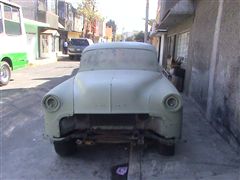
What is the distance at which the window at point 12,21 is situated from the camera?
11945 millimetres

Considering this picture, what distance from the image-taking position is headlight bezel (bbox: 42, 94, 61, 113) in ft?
15.0

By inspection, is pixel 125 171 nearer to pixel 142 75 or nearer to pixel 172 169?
pixel 172 169

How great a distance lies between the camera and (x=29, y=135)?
20.3 ft

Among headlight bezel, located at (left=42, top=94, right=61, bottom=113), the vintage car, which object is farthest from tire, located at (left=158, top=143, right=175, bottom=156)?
headlight bezel, located at (left=42, top=94, right=61, bottom=113)

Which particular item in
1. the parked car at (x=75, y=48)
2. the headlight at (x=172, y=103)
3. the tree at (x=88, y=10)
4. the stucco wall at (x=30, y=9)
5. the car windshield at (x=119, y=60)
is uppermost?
the tree at (x=88, y=10)

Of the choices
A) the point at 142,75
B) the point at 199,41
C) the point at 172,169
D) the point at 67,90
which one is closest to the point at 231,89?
the point at 142,75

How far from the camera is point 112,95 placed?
452 centimetres

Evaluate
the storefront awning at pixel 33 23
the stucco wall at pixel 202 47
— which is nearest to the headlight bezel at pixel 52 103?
the stucco wall at pixel 202 47

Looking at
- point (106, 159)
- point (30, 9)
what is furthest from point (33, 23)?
point (106, 159)

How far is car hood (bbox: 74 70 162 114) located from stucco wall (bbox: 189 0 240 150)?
169cm

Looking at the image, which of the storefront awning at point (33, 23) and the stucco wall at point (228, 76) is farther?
the storefront awning at point (33, 23)

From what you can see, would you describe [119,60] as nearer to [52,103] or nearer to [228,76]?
[52,103]

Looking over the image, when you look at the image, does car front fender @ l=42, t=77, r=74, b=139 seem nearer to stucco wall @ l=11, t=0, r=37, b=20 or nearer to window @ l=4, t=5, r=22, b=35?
window @ l=4, t=5, r=22, b=35

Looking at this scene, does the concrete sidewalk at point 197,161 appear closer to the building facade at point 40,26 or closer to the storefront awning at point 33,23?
the storefront awning at point 33,23
